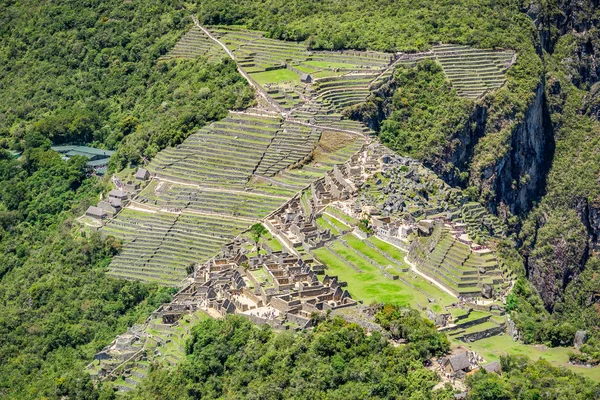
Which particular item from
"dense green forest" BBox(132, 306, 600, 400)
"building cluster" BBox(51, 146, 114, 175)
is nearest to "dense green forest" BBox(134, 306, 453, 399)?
"dense green forest" BBox(132, 306, 600, 400)

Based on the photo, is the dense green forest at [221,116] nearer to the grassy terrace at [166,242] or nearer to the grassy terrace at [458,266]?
the grassy terrace at [166,242]

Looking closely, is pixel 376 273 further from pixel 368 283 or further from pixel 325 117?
pixel 325 117

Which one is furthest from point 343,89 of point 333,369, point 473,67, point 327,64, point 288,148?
point 333,369

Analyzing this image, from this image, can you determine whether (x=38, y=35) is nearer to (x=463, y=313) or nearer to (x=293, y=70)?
(x=293, y=70)

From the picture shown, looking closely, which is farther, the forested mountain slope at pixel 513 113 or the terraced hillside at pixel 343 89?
the forested mountain slope at pixel 513 113

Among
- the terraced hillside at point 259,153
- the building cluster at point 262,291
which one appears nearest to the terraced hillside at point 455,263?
the building cluster at point 262,291
